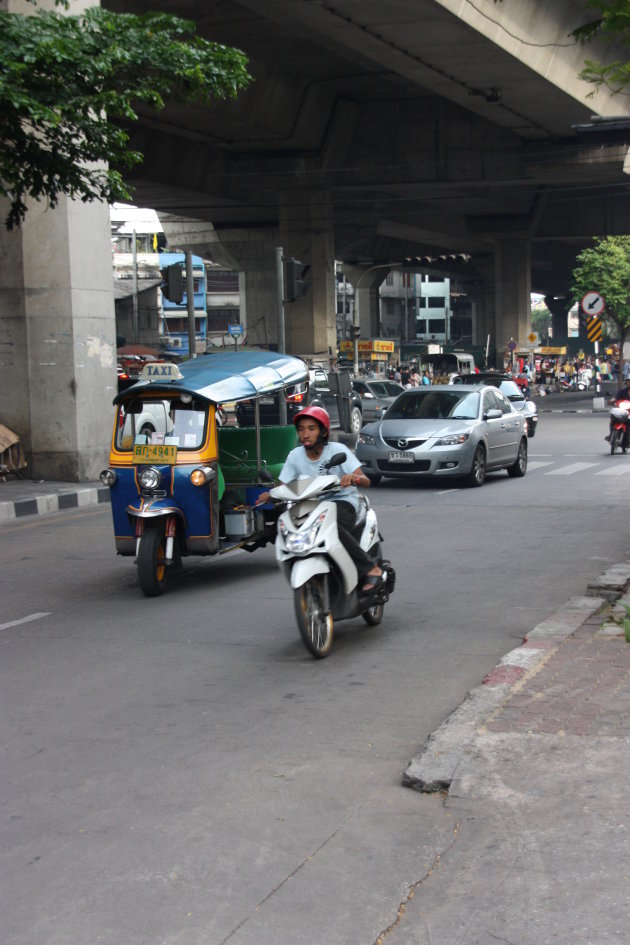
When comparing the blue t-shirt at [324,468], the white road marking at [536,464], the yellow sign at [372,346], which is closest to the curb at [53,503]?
the white road marking at [536,464]

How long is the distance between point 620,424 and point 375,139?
20.7 meters

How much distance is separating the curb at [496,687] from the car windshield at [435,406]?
9288mm

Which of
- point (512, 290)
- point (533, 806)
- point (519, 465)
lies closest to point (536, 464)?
point (519, 465)

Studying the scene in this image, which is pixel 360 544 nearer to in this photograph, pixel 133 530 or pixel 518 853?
pixel 133 530

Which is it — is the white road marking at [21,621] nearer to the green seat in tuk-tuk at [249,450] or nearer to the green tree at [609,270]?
the green seat in tuk-tuk at [249,450]

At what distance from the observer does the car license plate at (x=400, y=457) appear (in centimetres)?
1711

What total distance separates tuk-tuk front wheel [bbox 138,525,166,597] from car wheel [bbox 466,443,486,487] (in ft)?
28.3

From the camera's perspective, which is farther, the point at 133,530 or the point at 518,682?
the point at 133,530

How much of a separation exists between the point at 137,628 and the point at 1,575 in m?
3.01

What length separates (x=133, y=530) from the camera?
9.73 meters

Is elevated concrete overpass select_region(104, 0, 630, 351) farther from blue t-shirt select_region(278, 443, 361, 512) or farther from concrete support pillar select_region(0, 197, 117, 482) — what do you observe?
blue t-shirt select_region(278, 443, 361, 512)

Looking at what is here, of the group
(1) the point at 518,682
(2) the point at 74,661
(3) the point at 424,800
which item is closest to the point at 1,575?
(2) the point at 74,661

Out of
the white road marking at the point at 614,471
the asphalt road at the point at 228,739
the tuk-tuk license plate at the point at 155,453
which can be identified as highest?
the tuk-tuk license plate at the point at 155,453

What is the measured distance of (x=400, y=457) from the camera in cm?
1716
